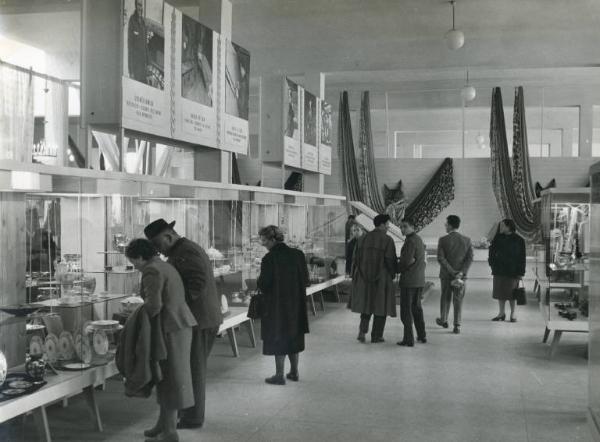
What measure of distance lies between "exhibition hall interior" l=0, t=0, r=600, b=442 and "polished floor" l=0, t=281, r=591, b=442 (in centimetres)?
3

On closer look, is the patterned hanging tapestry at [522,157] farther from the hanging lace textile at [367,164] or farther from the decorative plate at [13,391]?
the decorative plate at [13,391]

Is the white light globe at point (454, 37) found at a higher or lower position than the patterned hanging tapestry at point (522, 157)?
higher

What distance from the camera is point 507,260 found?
32.7 feet

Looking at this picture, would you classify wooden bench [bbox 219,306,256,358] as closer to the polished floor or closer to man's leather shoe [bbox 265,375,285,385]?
the polished floor

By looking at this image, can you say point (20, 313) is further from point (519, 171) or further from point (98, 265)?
point (519, 171)

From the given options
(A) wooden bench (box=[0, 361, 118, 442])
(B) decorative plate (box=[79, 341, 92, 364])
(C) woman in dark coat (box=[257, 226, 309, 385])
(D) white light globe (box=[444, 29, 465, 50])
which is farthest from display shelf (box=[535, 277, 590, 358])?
(B) decorative plate (box=[79, 341, 92, 364])

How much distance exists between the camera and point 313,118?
11609mm

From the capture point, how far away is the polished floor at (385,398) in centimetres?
504

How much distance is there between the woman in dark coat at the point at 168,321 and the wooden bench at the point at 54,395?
49cm

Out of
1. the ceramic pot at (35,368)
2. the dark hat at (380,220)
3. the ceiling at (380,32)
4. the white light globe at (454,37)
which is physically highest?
the ceiling at (380,32)

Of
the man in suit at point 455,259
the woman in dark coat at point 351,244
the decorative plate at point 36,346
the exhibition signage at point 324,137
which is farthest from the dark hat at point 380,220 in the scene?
the decorative plate at point 36,346

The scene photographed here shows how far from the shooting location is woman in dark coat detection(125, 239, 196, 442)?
4.54m

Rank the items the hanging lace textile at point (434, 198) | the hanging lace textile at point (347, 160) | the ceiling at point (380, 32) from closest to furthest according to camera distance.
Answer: the ceiling at point (380, 32) < the hanging lace textile at point (347, 160) < the hanging lace textile at point (434, 198)

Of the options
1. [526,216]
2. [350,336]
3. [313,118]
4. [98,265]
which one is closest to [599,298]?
[98,265]
